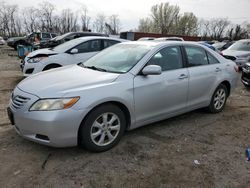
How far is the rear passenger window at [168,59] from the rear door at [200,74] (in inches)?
9.1

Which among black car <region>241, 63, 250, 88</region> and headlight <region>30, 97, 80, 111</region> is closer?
headlight <region>30, 97, 80, 111</region>

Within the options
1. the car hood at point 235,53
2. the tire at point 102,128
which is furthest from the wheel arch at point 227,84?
the car hood at point 235,53

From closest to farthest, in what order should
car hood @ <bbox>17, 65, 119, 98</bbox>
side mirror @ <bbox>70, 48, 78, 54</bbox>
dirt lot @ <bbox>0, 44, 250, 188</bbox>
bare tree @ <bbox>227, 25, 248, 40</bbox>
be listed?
dirt lot @ <bbox>0, 44, 250, 188</bbox>, car hood @ <bbox>17, 65, 119, 98</bbox>, side mirror @ <bbox>70, 48, 78, 54</bbox>, bare tree @ <bbox>227, 25, 248, 40</bbox>

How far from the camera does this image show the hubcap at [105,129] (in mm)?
2957

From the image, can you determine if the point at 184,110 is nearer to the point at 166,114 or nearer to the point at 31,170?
the point at 166,114

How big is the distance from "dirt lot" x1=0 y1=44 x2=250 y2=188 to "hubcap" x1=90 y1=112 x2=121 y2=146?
0.60ft

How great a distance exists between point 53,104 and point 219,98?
3.49m

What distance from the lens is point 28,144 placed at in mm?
3229

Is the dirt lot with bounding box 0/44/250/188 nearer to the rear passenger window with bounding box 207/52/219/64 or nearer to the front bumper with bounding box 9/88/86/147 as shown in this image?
the front bumper with bounding box 9/88/86/147

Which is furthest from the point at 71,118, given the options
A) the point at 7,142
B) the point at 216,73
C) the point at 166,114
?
the point at 216,73

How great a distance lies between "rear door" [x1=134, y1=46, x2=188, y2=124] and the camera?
3289 millimetres

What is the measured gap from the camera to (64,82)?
3.01 m

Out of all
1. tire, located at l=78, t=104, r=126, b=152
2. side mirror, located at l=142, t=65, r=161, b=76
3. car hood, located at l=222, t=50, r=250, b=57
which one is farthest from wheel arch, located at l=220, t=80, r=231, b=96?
car hood, located at l=222, t=50, r=250, b=57

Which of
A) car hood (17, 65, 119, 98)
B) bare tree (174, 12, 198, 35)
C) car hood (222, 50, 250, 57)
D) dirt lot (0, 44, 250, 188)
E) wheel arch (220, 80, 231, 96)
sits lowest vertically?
dirt lot (0, 44, 250, 188)
